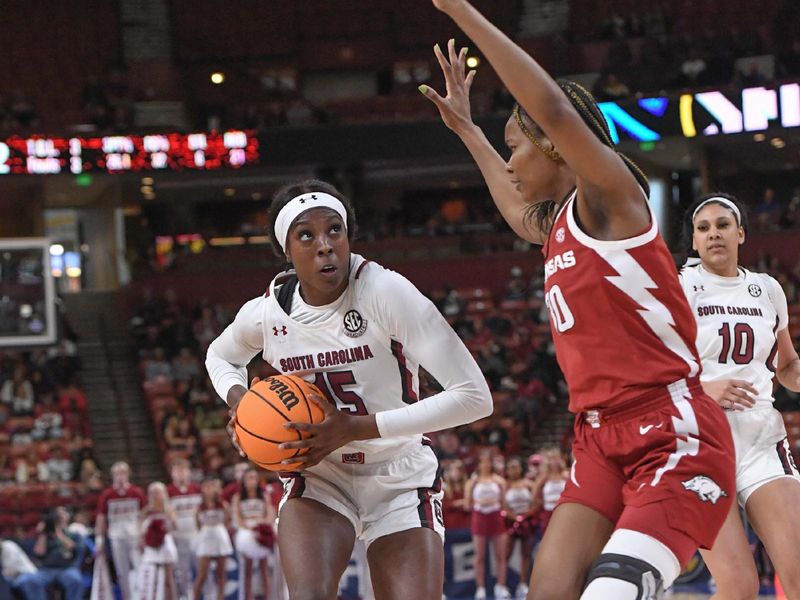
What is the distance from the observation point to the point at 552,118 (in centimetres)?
341

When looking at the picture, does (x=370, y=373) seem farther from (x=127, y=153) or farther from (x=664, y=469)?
(x=127, y=153)

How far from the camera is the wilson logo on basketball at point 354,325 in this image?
4719 millimetres

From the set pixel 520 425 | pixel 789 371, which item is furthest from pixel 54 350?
pixel 789 371

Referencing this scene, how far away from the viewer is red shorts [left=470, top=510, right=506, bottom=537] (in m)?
13.9

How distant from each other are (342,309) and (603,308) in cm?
141

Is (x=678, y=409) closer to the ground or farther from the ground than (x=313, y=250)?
closer to the ground

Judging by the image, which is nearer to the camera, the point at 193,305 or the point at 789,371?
the point at 789,371

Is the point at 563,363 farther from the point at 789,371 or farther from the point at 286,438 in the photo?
the point at 789,371

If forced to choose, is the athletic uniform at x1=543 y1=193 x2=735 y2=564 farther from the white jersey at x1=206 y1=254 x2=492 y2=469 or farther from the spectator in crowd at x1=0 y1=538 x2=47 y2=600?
the spectator in crowd at x1=0 y1=538 x2=47 y2=600

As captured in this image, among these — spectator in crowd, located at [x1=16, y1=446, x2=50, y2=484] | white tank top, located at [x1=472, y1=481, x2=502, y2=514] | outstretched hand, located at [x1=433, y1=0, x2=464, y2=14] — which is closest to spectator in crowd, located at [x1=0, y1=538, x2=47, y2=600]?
white tank top, located at [x1=472, y1=481, x2=502, y2=514]

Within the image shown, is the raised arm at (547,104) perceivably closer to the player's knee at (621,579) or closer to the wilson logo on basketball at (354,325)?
the player's knee at (621,579)

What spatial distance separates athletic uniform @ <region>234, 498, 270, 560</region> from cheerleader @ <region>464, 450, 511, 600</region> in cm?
233

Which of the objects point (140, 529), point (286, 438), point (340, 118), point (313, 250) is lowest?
point (140, 529)

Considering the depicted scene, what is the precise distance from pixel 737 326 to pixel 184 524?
31.8 feet
